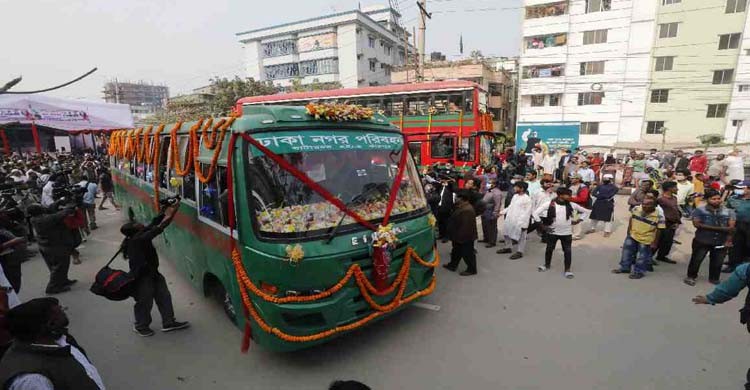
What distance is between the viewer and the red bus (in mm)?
12953

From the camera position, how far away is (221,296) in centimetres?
457

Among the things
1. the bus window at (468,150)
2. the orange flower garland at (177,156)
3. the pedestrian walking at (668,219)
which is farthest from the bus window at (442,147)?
the orange flower garland at (177,156)

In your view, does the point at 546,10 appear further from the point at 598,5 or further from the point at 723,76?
the point at 723,76

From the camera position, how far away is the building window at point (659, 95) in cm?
2817

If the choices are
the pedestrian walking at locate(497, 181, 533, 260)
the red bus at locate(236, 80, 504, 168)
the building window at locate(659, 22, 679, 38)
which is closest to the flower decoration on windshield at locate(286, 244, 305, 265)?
the pedestrian walking at locate(497, 181, 533, 260)

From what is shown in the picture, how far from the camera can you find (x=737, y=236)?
5625 millimetres

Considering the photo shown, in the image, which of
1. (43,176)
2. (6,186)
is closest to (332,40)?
(43,176)

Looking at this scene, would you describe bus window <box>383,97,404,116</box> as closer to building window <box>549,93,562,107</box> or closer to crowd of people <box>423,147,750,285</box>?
crowd of people <box>423,147,750,285</box>

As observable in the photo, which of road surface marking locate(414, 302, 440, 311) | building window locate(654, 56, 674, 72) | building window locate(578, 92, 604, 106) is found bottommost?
road surface marking locate(414, 302, 440, 311)

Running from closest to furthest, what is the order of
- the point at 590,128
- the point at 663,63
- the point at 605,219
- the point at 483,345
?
the point at 483,345 < the point at 605,219 < the point at 663,63 < the point at 590,128

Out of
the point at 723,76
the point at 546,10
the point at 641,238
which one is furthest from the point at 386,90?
the point at 723,76

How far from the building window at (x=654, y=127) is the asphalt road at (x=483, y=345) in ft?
96.9

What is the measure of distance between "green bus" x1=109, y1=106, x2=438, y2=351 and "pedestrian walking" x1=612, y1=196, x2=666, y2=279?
348 cm

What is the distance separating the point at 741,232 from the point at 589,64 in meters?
29.5
